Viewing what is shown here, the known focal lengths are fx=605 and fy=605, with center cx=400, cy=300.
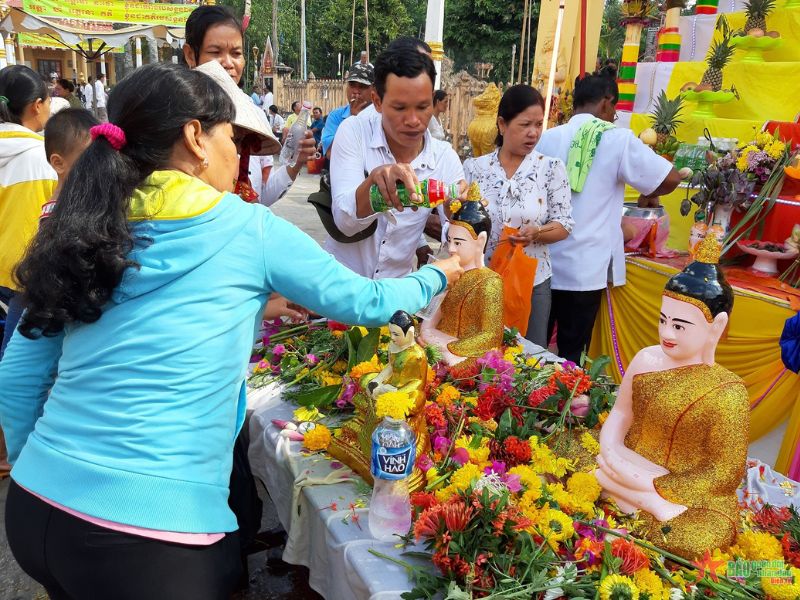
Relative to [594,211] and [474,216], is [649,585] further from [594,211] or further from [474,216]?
[594,211]

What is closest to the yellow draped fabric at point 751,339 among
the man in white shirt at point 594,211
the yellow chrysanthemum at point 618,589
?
the man in white shirt at point 594,211

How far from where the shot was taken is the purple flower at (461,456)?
168 centimetres

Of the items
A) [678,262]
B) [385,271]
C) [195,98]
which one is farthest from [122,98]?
[678,262]

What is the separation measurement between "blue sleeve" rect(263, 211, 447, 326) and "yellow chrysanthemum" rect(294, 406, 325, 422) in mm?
579

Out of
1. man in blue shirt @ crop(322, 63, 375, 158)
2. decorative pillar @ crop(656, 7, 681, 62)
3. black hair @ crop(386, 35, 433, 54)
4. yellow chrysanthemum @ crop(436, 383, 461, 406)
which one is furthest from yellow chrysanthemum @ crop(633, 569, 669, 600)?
decorative pillar @ crop(656, 7, 681, 62)

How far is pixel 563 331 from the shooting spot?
345cm

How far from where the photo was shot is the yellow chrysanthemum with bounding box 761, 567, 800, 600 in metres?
1.25

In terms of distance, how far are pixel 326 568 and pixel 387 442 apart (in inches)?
19.3

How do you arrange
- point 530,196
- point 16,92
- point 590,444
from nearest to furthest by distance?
1. point 590,444
2. point 530,196
3. point 16,92

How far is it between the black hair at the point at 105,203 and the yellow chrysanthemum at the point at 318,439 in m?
0.80

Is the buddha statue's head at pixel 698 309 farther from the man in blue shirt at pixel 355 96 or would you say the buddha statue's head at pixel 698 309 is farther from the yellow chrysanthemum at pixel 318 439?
the man in blue shirt at pixel 355 96

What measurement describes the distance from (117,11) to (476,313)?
1430cm

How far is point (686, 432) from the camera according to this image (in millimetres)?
1535

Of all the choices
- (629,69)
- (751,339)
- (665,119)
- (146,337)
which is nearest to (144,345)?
(146,337)
